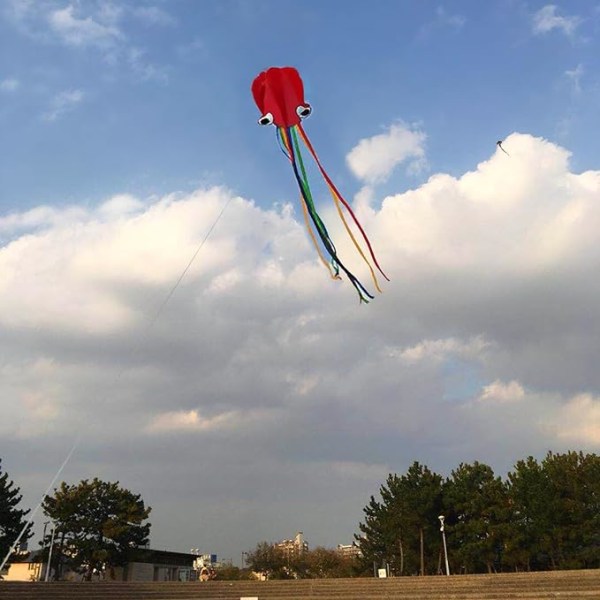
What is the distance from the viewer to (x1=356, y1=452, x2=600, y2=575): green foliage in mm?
38312

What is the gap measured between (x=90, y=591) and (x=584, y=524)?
29.4 m

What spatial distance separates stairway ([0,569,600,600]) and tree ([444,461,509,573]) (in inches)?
402

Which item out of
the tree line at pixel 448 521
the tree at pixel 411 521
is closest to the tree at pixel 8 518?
the tree line at pixel 448 521

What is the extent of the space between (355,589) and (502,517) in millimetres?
13201

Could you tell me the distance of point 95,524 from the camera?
151ft

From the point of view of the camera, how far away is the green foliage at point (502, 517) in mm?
38312

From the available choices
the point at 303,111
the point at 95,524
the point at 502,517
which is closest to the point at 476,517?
the point at 502,517

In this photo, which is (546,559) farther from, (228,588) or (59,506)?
(59,506)

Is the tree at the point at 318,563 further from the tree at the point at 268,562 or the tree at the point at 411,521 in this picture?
the tree at the point at 411,521

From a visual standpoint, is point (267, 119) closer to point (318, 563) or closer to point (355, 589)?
point (355, 589)

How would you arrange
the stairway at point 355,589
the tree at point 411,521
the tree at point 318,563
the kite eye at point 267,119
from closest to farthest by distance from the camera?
the kite eye at point 267,119, the stairway at point 355,589, the tree at point 411,521, the tree at point 318,563

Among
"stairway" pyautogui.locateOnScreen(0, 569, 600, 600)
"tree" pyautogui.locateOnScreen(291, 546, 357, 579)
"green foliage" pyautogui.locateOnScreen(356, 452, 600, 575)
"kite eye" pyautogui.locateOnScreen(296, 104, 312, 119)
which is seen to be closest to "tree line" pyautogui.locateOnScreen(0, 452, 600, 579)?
"green foliage" pyautogui.locateOnScreen(356, 452, 600, 575)

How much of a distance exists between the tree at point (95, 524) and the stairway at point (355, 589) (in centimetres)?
1230

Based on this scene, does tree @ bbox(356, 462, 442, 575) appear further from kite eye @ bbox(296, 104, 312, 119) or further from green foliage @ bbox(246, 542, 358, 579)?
kite eye @ bbox(296, 104, 312, 119)
